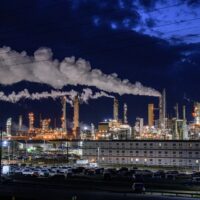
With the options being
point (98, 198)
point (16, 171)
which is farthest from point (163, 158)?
point (98, 198)

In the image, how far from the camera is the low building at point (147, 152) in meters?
79.8

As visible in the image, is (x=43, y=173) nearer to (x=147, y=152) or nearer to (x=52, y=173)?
(x=52, y=173)

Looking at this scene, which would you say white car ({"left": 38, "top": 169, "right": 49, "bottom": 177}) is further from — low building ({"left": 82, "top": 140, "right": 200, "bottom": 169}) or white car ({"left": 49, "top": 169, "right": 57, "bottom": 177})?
low building ({"left": 82, "top": 140, "right": 200, "bottom": 169})

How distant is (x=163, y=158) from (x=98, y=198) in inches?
2146

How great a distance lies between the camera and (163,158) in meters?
83.1

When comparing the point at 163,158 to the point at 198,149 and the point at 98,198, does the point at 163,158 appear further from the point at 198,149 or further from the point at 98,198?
the point at 98,198

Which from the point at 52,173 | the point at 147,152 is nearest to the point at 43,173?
the point at 52,173

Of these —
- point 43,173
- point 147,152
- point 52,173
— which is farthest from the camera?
point 147,152

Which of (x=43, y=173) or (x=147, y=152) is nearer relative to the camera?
(x=43, y=173)

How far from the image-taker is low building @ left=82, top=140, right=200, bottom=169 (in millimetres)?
79812

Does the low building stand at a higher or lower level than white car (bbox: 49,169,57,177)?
higher

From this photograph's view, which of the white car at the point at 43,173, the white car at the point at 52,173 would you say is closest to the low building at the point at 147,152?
the white car at the point at 52,173

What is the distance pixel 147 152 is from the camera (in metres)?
84.2

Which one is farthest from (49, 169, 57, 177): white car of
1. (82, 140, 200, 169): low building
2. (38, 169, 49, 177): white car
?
(82, 140, 200, 169): low building
